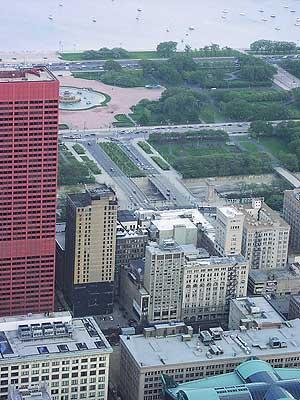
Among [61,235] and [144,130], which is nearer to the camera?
[61,235]

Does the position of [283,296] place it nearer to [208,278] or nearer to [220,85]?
[208,278]

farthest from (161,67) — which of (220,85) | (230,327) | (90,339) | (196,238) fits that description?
Answer: (90,339)

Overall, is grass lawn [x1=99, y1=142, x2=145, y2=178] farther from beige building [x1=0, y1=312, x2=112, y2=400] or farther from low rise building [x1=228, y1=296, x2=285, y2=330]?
beige building [x1=0, y1=312, x2=112, y2=400]

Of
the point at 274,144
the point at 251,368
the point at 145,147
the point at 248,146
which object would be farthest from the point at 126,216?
the point at 274,144

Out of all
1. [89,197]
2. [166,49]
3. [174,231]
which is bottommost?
[174,231]

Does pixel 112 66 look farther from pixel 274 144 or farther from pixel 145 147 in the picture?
pixel 274 144

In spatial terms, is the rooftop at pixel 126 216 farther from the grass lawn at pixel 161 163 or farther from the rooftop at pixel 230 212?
the grass lawn at pixel 161 163

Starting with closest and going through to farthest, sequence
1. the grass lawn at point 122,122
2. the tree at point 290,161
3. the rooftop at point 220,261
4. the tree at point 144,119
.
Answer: the rooftop at point 220,261
the tree at point 290,161
the grass lawn at point 122,122
the tree at point 144,119

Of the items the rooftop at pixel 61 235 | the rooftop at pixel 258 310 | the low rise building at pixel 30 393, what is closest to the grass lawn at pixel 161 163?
the rooftop at pixel 61 235
